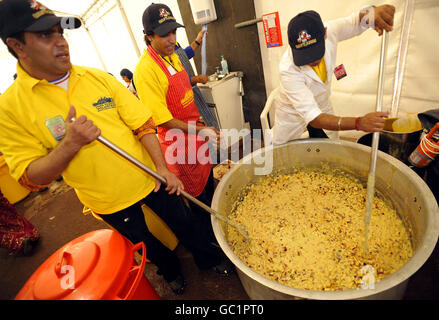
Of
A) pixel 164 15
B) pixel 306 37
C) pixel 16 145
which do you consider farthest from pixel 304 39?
pixel 16 145

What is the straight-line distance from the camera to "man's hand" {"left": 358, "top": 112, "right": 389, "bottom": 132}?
1174mm

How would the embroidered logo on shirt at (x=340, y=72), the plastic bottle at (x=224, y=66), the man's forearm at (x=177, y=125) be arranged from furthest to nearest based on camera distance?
the plastic bottle at (x=224, y=66) < the embroidered logo on shirt at (x=340, y=72) < the man's forearm at (x=177, y=125)

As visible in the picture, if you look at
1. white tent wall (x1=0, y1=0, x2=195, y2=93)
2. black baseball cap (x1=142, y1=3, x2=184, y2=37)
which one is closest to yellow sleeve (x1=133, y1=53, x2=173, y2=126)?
black baseball cap (x1=142, y1=3, x2=184, y2=37)

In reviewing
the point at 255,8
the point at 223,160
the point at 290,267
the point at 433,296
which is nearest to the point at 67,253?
the point at 290,267

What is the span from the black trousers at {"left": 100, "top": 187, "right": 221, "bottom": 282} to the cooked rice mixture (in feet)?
0.93

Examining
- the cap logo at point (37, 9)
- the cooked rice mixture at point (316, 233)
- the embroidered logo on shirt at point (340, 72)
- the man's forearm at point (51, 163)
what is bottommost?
the cooked rice mixture at point (316, 233)

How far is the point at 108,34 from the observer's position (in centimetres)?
540

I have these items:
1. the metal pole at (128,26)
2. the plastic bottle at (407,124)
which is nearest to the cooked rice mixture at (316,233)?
the plastic bottle at (407,124)

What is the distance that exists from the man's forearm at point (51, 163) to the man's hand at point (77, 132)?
0.06 ft

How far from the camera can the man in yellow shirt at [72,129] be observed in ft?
2.90

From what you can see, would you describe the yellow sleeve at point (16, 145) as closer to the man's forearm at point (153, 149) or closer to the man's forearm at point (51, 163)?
the man's forearm at point (51, 163)
